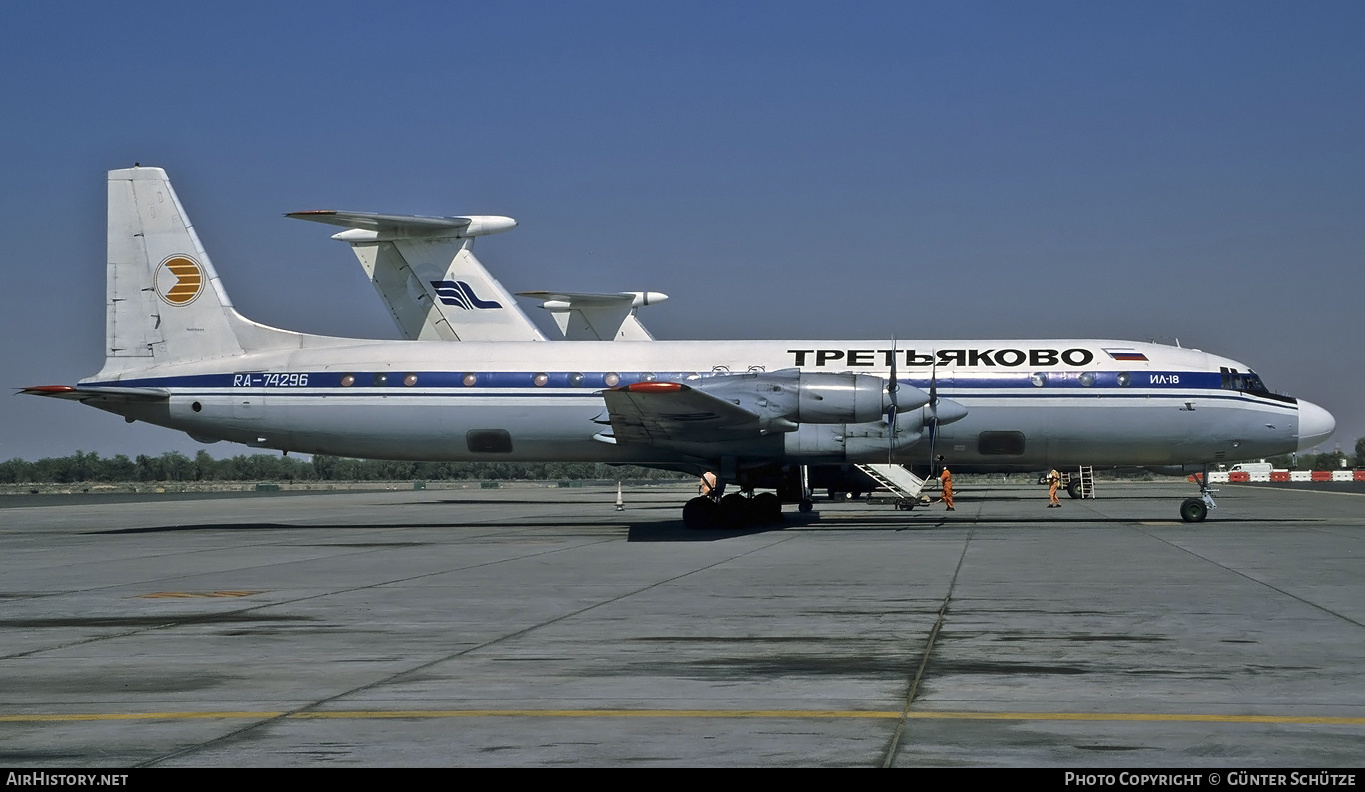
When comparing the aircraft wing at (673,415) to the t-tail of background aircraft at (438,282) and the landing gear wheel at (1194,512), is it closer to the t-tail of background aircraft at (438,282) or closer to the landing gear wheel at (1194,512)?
the landing gear wheel at (1194,512)

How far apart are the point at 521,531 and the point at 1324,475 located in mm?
86364

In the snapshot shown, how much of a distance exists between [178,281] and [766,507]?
16287 mm

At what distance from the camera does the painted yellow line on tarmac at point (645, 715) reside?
24.8 ft

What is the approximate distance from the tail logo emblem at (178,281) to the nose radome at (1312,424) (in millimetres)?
28226

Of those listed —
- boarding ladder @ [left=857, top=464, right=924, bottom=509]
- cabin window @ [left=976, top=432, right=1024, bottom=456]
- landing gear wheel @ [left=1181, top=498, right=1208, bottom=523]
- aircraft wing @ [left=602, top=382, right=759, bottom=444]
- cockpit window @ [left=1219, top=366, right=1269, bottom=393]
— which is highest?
cockpit window @ [left=1219, top=366, right=1269, bottom=393]

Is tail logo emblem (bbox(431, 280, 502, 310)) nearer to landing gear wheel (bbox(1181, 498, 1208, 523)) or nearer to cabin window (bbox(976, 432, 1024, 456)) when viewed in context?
cabin window (bbox(976, 432, 1024, 456))

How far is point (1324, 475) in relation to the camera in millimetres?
95625

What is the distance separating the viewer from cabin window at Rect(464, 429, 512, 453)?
30.3 metres

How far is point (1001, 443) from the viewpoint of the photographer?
30000 millimetres

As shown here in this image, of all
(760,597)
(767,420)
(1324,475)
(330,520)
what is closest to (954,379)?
(767,420)

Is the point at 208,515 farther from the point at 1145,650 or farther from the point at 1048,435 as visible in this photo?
the point at 1145,650

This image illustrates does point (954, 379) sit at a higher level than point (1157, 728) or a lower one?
higher

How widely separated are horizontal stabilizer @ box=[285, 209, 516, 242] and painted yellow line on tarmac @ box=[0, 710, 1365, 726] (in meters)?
31.1

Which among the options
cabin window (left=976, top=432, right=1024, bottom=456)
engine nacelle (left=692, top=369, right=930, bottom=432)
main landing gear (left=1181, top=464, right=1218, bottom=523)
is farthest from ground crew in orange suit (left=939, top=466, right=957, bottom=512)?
engine nacelle (left=692, top=369, right=930, bottom=432)
